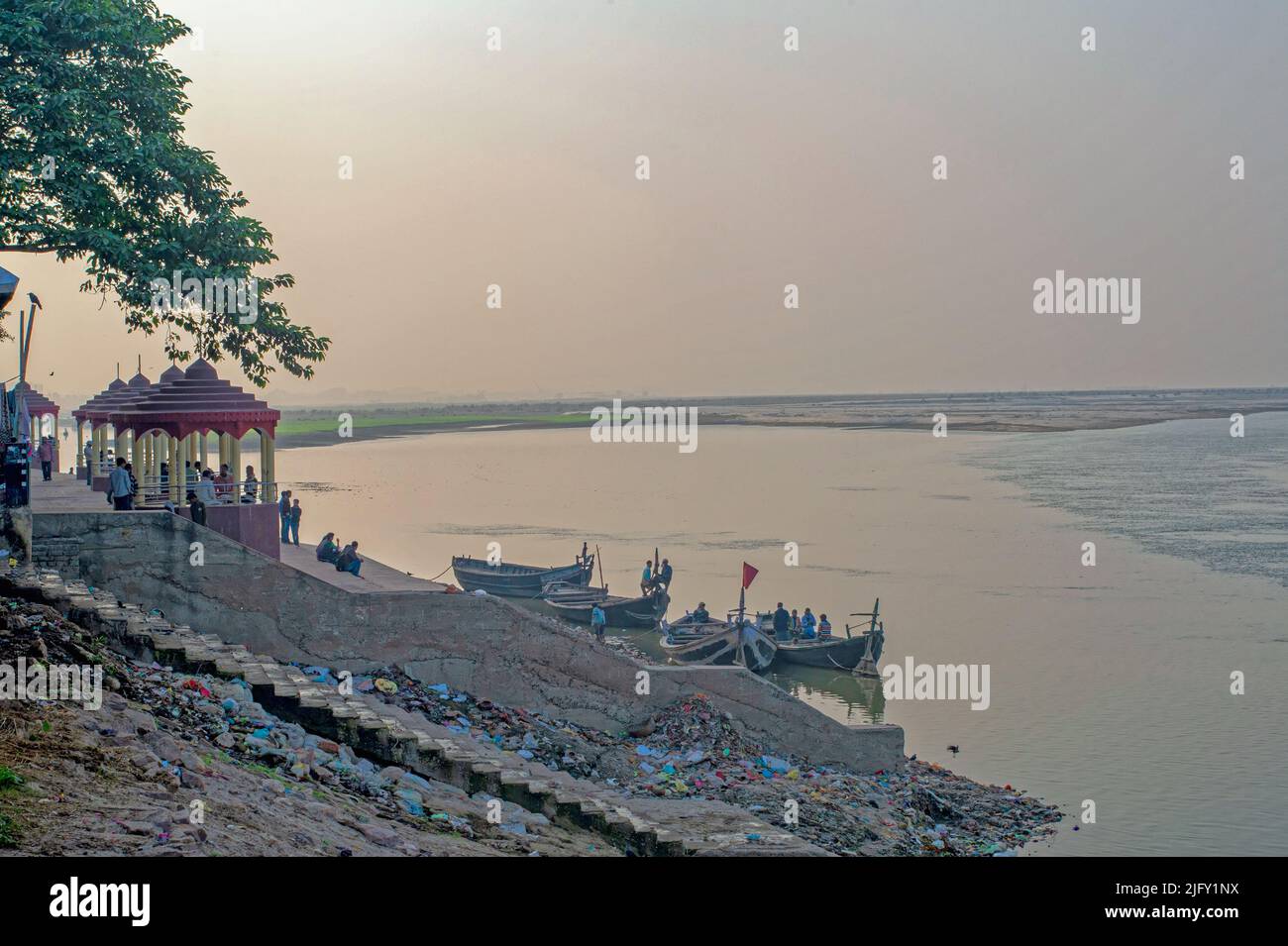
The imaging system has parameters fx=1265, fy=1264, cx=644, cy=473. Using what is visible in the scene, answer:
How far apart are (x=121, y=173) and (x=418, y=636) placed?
9141 millimetres

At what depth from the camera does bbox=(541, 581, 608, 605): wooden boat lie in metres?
35.6

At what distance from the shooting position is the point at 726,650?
90.4 feet

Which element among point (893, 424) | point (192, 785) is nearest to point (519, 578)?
point (192, 785)

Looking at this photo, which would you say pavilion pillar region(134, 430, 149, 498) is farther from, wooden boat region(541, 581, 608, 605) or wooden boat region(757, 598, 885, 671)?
wooden boat region(541, 581, 608, 605)

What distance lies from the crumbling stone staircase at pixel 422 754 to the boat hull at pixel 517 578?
23.9 meters

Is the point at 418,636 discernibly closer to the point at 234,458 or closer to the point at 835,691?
the point at 234,458

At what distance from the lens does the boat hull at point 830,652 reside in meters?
29.0

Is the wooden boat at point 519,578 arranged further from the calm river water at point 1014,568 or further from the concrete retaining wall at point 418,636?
the concrete retaining wall at point 418,636

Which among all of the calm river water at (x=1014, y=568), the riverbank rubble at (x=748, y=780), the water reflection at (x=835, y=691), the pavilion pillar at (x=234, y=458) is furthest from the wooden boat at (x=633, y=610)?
the pavilion pillar at (x=234, y=458)

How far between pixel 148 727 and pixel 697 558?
3568cm

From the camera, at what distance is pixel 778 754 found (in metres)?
18.5
